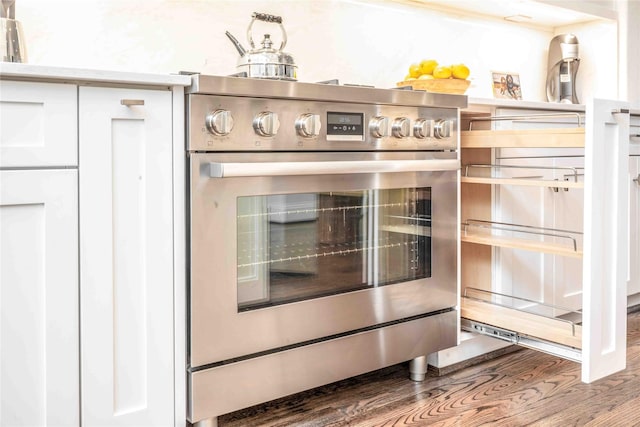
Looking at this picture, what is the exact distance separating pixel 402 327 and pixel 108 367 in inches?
34.6

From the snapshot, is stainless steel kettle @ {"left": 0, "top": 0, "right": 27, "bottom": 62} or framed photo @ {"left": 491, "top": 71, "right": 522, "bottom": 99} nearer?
stainless steel kettle @ {"left": 0, "top": 0, "right": 27, "bottom": 62}

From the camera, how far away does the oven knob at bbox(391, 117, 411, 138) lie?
189 centimetres

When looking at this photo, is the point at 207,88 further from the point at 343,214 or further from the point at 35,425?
the point at 35,425

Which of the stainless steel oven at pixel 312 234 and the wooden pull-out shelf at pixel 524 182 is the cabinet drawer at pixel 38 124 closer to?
the stainless steel oven at pixel 312 234

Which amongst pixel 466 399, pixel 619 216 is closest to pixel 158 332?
pixel 466 399

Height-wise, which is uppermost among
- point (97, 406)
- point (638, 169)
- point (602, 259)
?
point (638, 169)

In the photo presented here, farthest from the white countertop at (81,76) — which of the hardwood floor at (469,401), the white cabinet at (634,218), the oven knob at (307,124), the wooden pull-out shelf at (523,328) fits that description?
the white cabinet at (634,218)

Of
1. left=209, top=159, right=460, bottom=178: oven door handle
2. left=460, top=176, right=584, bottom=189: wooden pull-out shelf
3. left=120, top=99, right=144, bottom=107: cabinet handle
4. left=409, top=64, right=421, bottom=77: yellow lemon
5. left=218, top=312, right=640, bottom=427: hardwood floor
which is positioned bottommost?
left=218, top=312, right=640, bottom=427: hardwood floor

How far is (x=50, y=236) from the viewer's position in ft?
4.57

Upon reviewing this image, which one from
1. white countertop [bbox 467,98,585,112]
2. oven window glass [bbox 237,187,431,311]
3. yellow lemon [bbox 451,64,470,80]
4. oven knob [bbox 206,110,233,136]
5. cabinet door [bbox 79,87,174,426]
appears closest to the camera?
cabinet door [bbox 79,87,174,426]

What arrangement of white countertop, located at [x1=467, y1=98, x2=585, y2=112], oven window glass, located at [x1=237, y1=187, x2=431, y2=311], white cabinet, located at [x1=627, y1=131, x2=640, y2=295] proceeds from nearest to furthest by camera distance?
oven window glass, located at [x1=237, y1=187, x2=431, y2=311] → white countertop, located at [x1=467, y1=98, x2=585, y2=112] → white cabinet, located at [x1=627, y1=131, x2=640, y2=295]

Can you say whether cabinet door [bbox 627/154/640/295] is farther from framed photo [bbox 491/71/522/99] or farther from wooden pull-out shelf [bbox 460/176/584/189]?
wooden pull-out shelf [bbox 460/176/584/189]

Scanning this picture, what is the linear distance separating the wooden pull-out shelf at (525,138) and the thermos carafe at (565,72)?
1288 millimetres

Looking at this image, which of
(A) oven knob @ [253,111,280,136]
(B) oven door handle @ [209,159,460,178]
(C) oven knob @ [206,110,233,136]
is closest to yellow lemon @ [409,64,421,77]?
(B) oven door handle @ [209,159,460,178]
